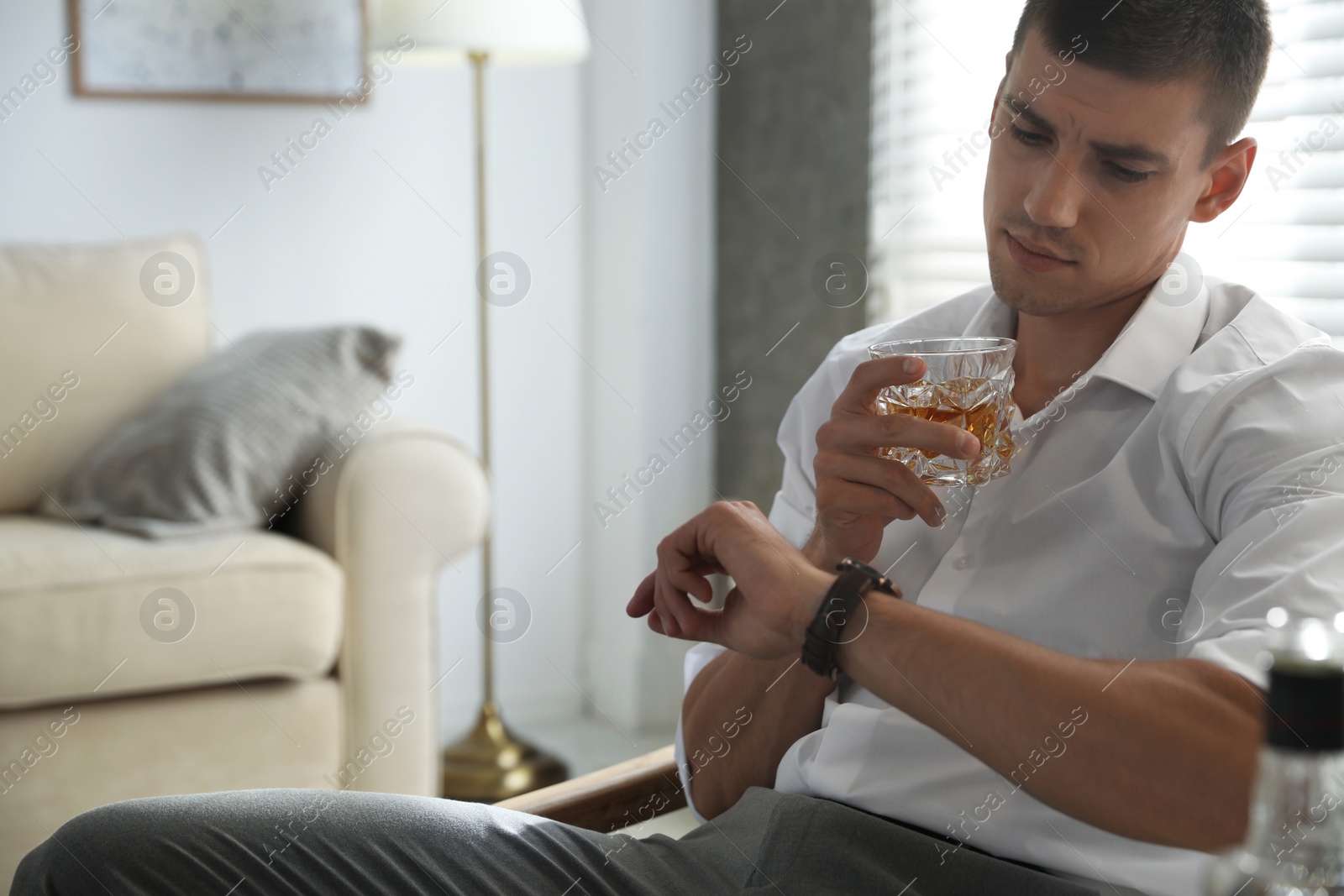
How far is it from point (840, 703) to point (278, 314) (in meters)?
2.27

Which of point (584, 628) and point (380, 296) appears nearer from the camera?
point (380, 296)

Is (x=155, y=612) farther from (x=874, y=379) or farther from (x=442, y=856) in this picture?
(x=874, y=379)

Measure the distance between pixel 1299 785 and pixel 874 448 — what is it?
2.04 feet

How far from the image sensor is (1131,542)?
996 millimetres

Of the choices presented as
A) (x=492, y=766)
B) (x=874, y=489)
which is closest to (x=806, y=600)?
(x=874, y=489)

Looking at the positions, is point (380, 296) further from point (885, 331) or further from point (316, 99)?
point (885, 331)

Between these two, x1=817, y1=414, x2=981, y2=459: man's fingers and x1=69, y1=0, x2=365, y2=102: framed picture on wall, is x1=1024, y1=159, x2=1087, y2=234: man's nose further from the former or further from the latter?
x1=69, y1=0, x2=365, y2=102: framed picture on wall

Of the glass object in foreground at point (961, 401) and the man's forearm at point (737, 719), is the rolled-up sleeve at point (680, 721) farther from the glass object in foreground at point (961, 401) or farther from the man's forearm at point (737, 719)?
the glass object in foreground at point (961, 401)

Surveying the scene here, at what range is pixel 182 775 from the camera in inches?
82.0

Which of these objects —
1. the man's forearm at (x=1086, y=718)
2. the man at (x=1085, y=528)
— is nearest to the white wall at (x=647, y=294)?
the man at (x=1085, y=528)

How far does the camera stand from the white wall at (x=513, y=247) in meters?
2.88

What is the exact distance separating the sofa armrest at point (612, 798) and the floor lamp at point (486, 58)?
1.50 meters

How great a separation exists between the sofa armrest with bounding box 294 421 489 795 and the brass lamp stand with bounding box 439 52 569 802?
0.41 meters

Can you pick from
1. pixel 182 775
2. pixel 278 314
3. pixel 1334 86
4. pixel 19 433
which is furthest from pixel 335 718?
pixel 1334 86
